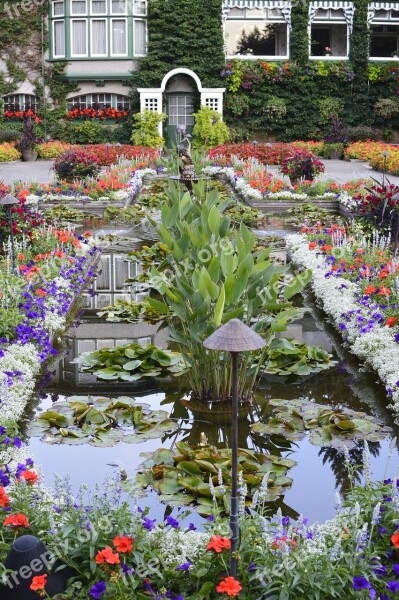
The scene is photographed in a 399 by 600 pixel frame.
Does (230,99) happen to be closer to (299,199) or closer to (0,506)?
(299,199)

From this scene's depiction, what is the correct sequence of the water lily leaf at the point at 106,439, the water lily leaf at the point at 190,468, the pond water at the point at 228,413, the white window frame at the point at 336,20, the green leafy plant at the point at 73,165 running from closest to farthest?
the water lily leaf at the point at 190,468 → the pond water at the point at 228,413 → the water lily leaf at the point at 106,439 → the green leafy plant at the point at 73,165 → the white window frame at the point at 336,20

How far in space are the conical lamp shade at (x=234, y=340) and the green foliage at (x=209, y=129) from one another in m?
23.6

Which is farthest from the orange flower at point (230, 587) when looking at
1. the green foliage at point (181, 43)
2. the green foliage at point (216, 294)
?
the green foliage at point (181, 43)

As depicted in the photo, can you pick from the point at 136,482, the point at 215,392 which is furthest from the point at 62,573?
the point at 215,392

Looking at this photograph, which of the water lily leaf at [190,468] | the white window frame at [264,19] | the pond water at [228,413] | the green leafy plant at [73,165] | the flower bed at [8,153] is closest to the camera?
the water lily leaf at [190,468]

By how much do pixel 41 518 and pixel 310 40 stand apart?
27946 millimetres

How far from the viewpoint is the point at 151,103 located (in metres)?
28.8

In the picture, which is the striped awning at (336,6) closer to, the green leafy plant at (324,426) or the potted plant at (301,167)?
the potted plant at (301,167)

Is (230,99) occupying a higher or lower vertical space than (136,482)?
higher

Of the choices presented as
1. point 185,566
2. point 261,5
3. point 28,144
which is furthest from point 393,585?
point 261,5

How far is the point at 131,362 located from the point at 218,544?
3690 mm

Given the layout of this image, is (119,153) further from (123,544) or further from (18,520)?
(123,544)

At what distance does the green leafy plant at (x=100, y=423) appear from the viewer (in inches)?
231

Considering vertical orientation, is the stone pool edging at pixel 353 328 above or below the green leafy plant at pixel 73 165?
below
